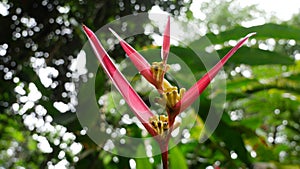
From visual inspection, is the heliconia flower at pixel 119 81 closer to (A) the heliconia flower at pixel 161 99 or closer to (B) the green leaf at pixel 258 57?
(A) the heliconia flower at pixel 161 99

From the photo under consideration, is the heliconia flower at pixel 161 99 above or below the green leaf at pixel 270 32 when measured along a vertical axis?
above

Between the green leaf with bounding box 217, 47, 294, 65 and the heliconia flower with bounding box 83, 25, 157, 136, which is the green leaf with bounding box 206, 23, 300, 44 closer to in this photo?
the green leaf with bounding box 217, 47, 294, 65

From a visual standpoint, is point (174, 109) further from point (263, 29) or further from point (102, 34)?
point (102, 34)

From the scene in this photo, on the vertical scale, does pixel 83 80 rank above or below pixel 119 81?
below

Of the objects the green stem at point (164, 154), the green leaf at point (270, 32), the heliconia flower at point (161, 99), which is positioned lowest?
the green leaf at point (270, 32)

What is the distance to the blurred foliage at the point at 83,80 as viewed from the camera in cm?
53

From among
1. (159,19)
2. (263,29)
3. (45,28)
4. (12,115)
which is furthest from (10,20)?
(263,29)

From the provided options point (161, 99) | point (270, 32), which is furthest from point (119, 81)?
point (270, 32)

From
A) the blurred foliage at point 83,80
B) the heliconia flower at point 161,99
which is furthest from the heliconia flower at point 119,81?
the blurred foliage at point 83,80

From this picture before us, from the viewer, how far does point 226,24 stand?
205 centimetres

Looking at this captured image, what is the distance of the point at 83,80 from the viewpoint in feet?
2.08

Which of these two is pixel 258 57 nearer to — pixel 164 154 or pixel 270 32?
pixel 270 32

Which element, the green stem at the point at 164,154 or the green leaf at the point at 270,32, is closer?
the green stem at the point at 164,154

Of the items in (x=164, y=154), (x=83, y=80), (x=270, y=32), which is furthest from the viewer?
(x=83, y=80)
